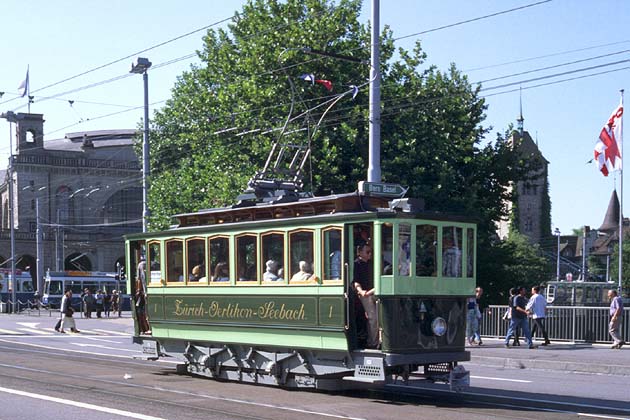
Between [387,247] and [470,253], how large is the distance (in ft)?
5.70

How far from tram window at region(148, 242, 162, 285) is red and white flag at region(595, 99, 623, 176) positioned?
26.9m

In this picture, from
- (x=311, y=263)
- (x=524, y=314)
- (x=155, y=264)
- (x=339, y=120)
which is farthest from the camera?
(x=339, y=120)

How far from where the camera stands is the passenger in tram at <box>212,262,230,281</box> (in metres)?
16.6

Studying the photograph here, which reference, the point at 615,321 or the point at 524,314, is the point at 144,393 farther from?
the point at 615,321

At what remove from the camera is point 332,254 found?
14.5 meters

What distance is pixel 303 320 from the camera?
15.0 metres

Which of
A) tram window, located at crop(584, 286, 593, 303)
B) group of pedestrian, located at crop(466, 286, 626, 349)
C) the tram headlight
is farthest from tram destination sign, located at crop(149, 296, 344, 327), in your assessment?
tram window, located at crop(584, 286, 593, 303)

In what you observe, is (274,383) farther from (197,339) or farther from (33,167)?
(33,167)

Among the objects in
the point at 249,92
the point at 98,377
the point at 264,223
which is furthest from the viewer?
the point at 249,92

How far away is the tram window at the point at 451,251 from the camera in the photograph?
14.6 metres

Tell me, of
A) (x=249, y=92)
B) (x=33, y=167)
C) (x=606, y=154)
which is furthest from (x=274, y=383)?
(x=33, y=167)

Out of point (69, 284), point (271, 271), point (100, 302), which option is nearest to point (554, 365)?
point (271, 271)

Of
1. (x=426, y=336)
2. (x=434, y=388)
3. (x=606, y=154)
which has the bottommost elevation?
(x=434, y=388)

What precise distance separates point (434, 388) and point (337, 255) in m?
3.27
